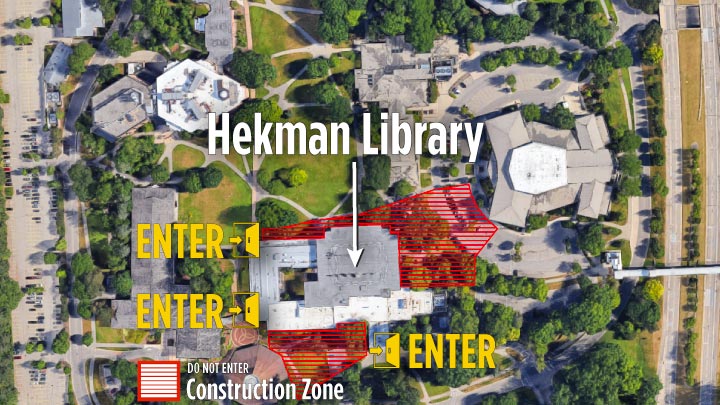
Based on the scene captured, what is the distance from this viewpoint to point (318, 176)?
51906mm

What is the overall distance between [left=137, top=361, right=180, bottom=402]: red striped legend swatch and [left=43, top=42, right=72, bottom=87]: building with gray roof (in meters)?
25.5

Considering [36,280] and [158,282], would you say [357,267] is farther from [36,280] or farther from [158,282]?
[36,280]

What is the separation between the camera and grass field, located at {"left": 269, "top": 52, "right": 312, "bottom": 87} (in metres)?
51.8

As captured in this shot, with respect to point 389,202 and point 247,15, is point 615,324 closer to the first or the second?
point 389,202

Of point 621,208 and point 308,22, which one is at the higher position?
point 308,22

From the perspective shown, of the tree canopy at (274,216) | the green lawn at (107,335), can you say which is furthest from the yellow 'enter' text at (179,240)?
the green lawn at (107,335)

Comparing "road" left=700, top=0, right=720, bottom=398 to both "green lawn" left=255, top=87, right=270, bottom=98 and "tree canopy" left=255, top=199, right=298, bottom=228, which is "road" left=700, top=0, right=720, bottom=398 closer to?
"tree canopy" left=255, top=199, right=298, bottom=228

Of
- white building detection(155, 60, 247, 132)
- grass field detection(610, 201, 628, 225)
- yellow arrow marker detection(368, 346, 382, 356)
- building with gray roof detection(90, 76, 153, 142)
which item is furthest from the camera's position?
yellow arrow marker detection(368, 346, 382, 356)

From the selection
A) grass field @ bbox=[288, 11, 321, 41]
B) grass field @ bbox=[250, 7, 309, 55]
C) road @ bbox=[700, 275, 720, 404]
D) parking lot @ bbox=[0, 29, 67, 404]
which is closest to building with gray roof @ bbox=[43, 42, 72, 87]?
parking lot @ bbox=[0, 29, 67, 404]

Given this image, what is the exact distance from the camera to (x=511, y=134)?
162ft

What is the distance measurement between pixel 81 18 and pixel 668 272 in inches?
2129
